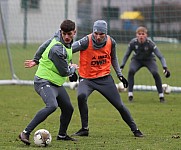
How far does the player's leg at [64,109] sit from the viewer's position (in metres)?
9.30

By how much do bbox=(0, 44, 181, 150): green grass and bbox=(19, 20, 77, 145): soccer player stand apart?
1.48 feet

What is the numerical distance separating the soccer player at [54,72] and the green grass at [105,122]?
450 mm

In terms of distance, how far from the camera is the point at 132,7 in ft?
64.2

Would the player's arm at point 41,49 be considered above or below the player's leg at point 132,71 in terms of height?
above

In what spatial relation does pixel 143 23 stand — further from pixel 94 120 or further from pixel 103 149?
pixel 103 149

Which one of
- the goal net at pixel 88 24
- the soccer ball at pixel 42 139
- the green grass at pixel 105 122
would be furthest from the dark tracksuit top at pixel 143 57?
the soccer ball at pixel 42 139

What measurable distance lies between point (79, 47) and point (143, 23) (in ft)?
37.3

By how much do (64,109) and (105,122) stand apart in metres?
2.40

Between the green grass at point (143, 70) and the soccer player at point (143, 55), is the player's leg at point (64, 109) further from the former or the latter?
the green grass at point (143, 70)

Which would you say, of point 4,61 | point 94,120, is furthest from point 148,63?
point 4,61

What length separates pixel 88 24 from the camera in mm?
19891

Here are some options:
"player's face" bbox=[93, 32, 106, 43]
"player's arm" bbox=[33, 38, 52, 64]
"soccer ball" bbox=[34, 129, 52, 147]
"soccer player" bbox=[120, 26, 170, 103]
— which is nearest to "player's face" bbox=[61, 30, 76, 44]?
"player's arm" bbox=[33, 38, 52, 64]

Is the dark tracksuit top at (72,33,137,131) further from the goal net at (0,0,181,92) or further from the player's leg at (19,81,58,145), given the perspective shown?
the goal net at (0,0,181,92)

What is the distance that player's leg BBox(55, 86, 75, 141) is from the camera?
9297mm
